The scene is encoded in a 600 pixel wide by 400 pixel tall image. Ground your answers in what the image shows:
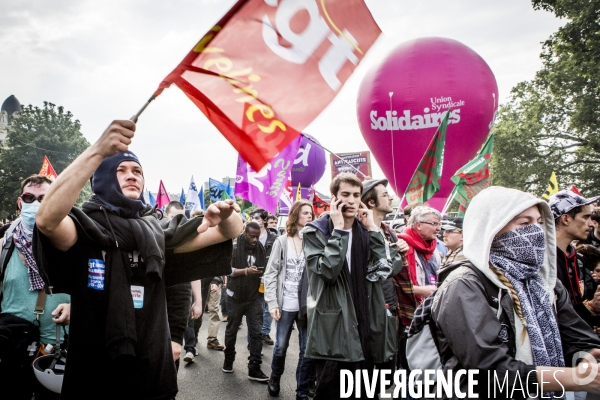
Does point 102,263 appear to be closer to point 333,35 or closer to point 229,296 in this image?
point 333,35

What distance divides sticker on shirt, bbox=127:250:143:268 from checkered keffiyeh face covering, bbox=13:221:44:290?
156 centimetres

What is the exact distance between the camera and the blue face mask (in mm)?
3371

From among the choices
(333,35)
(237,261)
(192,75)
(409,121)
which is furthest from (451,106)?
(192,75)

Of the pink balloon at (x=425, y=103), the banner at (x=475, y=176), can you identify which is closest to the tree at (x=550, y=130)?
the pink balloon at (x=425, y=103)

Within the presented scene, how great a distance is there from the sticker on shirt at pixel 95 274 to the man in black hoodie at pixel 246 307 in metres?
3.63

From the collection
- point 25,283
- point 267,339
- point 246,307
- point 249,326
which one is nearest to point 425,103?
point 267,339

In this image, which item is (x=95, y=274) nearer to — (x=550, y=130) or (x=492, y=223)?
(x=492, y=223)

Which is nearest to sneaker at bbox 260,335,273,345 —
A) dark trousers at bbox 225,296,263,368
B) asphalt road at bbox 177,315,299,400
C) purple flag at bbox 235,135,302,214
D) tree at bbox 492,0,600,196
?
asphalt road at bbox 177,315,299,400

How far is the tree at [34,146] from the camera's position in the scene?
3619 centimetres

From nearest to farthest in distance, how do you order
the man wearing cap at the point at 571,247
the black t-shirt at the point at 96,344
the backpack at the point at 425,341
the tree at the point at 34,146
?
the black t-shirt at the point at 96,344
the backpack at the point at 425,341
the man wearing cap at the point at 571,247
the tree at the point at 34,146

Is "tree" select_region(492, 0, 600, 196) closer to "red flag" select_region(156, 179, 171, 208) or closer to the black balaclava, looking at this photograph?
"red flag" select_region(156, 179, 171, 208)

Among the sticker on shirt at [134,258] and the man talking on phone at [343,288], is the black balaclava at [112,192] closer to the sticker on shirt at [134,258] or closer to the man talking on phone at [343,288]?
the sticker on shirt at [134,258]

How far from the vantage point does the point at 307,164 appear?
13797mm

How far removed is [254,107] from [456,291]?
4.72 feet
